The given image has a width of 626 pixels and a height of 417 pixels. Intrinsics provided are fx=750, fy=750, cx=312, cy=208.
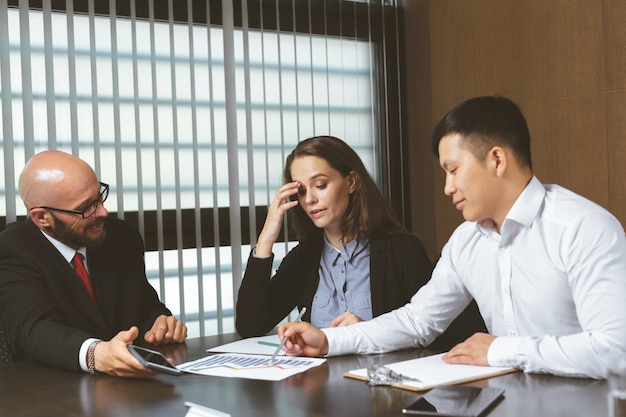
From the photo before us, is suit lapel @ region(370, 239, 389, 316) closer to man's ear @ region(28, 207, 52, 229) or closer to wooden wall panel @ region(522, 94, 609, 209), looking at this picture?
man's ear @ region(28, 207, 52, 229)

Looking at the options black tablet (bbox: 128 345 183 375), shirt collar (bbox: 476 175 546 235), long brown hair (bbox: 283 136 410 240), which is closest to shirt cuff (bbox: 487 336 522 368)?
shirt collar (bbox: 476 175 546 235)

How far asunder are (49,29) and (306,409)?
9.18 ft

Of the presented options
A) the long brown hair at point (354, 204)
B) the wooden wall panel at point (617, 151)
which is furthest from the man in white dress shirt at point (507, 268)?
the wooden wall panel at point (617, 151)

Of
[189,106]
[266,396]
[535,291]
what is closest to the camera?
[266,396]

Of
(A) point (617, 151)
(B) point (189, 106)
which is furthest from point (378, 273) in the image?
(B) point (189, 106)

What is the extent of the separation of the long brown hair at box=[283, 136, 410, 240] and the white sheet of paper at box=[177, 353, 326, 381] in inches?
34.9

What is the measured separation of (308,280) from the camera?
2.74 metres

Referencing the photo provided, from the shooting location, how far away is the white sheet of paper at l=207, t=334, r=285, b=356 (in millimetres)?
2037

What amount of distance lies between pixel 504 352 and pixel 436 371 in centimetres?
16

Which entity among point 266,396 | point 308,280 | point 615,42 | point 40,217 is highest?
point 615,42

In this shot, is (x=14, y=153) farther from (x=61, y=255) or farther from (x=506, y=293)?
(x=506, y=293)

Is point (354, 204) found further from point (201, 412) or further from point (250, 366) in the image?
point (201, 412)

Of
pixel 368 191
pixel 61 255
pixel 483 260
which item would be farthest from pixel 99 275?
pixel 483 260

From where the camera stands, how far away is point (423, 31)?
4496 millimetres
